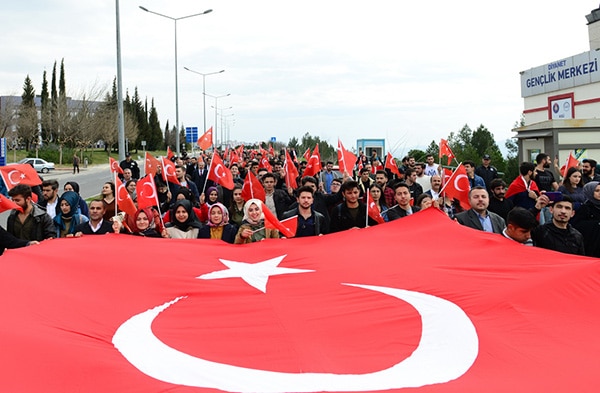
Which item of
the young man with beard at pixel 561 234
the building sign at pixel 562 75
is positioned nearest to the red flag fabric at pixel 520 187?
the young man with beard at pixel 561 234

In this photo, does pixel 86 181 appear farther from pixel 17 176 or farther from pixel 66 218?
pixel 66 218

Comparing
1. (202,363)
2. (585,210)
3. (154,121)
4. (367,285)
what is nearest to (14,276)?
(202,363)

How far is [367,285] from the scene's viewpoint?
5223 mm

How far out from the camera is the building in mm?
22672

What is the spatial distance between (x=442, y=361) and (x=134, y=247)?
3.81 meters

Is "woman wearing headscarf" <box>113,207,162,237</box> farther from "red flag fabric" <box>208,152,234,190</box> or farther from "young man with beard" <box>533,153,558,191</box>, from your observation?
"young man with beard" <box>533,153,558,191</box>

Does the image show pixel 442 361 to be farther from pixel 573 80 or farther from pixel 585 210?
pixel 573 80

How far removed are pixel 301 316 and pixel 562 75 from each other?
110 feet

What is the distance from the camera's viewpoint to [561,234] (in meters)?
5.79

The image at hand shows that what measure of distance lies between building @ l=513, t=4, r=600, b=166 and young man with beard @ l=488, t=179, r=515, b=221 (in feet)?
49.4

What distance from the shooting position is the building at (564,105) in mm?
22672

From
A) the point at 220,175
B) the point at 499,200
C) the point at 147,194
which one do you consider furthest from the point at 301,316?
the point at 220,175

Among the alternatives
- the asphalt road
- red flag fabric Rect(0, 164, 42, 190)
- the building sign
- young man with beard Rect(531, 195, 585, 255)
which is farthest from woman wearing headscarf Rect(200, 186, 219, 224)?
the building sign

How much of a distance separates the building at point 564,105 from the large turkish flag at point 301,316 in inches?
720
